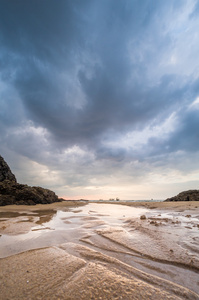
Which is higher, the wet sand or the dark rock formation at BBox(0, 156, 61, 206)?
the dark rock formation at BBox(0, 156, 61, 206)

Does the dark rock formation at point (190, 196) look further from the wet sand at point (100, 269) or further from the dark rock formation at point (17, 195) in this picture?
the wet sand at point (100, 269)

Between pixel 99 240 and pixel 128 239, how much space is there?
580 mm

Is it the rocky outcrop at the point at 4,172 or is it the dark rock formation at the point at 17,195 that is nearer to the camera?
the dark rock formation at the point at 17,195

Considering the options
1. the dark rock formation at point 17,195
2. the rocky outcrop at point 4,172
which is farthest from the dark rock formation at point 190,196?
the rocky outcrop at point 4,172

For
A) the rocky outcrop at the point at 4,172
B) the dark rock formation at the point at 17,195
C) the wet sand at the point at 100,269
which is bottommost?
the wet sand at the point at 100,269

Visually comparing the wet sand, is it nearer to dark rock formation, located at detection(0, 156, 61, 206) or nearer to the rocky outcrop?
dark rock formation, located at detection(0, 156, 61, 206)

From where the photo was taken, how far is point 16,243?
8.10 ft

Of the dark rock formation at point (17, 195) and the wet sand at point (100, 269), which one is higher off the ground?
the dark rock formation at point (17, 195)

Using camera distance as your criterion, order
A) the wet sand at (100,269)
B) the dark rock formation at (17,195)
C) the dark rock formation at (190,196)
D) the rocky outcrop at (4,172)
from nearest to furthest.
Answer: the wet sand at (100,269)
the dark rock formation at (17,195)
the rocky outcrop at (4,172)
the dark rock formation at (190,196)

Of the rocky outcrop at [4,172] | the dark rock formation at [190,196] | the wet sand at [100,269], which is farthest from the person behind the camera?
the dark rock formation at [190,196]

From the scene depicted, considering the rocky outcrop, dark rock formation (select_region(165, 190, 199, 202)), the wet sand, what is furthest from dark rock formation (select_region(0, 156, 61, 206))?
dark rock formation (select_region(165, 190, 199, 202))

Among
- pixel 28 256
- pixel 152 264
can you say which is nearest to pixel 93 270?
pixel 152 264

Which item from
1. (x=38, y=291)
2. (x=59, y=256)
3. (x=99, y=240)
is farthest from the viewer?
(x=99, y=240)

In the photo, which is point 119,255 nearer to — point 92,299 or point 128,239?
point 128,239
